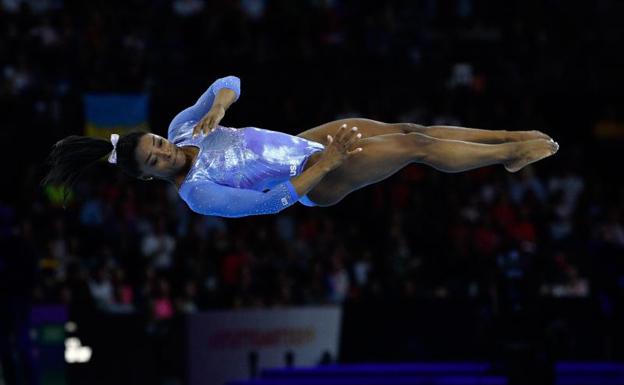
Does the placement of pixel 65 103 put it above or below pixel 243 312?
above

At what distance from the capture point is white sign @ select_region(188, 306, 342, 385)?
1098cm

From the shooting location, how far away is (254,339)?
11.2 metres

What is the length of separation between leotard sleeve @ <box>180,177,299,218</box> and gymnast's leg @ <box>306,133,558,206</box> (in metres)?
0.69

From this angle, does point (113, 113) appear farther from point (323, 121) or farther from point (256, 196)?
point (256, 196)

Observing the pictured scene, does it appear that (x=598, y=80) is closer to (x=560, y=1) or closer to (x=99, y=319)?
(x=560, y=1)

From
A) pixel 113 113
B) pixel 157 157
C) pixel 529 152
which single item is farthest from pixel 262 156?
pixel 113 113

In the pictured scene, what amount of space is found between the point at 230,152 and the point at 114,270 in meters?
5.67

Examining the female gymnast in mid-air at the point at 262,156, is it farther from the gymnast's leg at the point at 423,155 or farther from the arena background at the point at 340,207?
the arena background at the point at 340,207

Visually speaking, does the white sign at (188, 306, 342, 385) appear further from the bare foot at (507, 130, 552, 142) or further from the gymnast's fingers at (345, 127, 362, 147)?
the gymnast's fingers at (345, 127, 362, 147)

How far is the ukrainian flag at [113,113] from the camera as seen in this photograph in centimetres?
1352

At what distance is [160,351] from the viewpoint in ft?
36.3

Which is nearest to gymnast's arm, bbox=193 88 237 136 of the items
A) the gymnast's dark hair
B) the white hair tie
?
the white hair tie

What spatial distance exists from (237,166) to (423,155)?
1.07 m

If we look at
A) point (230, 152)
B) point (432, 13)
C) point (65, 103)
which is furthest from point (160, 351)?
point (432, 13)
